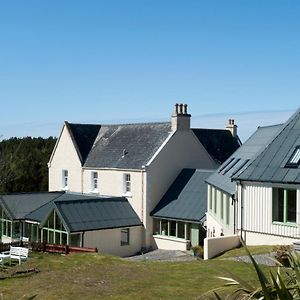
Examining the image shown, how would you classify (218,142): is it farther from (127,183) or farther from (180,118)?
(127,183)

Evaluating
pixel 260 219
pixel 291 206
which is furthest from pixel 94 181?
pixel 291 206

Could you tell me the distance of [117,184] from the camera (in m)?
42.5

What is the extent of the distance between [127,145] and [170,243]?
9.55 meters

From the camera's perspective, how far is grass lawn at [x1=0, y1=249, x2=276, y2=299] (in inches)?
638

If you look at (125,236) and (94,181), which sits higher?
(94,181)

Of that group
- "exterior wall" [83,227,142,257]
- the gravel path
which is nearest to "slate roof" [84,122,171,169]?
"exterior wall" [83,227,142,257]

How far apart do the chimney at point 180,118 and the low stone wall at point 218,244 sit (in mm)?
17194

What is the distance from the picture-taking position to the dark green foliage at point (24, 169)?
57.1 metres

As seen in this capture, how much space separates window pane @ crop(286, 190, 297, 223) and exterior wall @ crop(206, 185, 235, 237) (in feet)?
11.9

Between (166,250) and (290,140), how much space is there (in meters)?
16.6

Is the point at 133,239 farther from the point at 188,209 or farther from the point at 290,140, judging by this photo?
the point at 290,140

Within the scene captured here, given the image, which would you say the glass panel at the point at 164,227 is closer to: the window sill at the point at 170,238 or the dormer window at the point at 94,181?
the window sill at the point at 170,238

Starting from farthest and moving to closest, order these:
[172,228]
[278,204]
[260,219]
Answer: [172,228] < [260,219] < [278,204]

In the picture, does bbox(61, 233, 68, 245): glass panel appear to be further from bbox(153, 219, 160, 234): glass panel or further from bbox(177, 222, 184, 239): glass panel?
bbox(177, 222, 184, 239): glass panel
